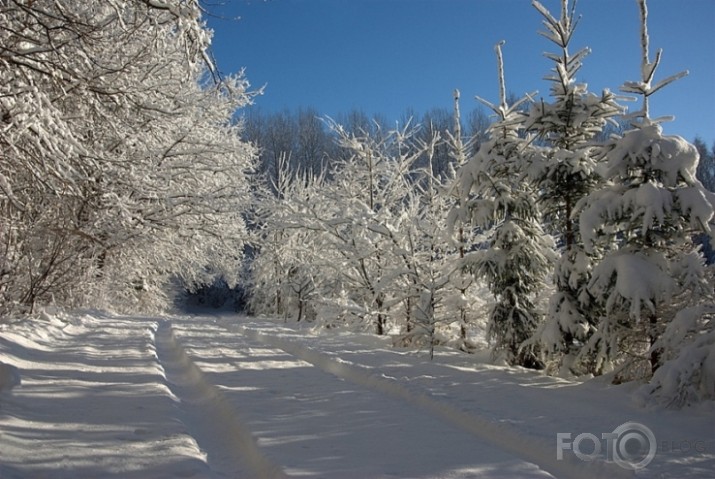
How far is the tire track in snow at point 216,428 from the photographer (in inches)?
138

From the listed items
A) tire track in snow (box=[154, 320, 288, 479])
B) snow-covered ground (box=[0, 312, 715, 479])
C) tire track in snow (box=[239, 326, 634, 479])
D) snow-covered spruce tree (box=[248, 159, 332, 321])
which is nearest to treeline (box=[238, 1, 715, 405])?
snow-covered ground (box=[0, 312, 715, 479])

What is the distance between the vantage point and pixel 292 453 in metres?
3.70

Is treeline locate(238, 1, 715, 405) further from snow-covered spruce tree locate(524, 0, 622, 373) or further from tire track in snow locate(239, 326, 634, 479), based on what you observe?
tire track in snow locate(239, 326, 634, 479)

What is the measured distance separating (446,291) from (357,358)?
3.74m

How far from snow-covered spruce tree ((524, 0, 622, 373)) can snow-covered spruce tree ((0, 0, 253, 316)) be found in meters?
5.31

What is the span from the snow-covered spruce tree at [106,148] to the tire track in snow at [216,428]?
6.89ft

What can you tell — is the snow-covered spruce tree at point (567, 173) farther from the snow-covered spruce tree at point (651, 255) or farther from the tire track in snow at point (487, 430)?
the tire track in snow at point (487, 430)

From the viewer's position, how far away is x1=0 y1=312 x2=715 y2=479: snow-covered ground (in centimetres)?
347

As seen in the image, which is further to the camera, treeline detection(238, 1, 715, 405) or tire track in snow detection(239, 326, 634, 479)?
treeline detection(238, 1, 715, 405)

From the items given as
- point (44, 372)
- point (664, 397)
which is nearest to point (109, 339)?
point (44, 372)

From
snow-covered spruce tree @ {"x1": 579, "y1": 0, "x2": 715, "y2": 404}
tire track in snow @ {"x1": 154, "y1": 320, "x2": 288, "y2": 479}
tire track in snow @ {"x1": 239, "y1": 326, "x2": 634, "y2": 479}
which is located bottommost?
tire track in snow @ {"x1": 154, "y1": 320, "x2": 288, "y2": 479}

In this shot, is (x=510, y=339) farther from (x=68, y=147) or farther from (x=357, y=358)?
(x=68, y=147)

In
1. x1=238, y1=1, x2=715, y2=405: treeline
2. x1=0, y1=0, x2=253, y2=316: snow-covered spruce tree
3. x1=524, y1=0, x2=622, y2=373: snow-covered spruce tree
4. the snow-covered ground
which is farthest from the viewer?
x1=524, y1=0, x2=622, y2=373: snow-covered spruce tree

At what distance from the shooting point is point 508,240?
8453 mm
